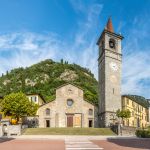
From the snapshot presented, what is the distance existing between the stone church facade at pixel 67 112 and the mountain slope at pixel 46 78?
60.3m

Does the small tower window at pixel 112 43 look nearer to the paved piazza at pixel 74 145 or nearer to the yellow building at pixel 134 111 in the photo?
the yellow building at pixel 134 111

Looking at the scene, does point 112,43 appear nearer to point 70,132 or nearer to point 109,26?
point 109,26

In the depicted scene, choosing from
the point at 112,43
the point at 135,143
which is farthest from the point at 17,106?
the point at 135,143

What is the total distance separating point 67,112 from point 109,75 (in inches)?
517

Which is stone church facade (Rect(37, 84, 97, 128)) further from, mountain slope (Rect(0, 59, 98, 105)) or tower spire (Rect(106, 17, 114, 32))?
mountain slope (Rect(0, 59, 98, 105))

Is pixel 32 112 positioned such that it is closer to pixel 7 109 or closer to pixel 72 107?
pixel 7 109

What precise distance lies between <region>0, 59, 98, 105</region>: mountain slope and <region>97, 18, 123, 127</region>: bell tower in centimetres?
6609

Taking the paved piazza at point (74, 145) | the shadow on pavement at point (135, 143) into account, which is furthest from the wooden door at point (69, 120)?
the paved piazza at point (74, 145)

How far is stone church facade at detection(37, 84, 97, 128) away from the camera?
67812mm

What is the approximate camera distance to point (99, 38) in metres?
69.1

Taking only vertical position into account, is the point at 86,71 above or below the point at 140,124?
above

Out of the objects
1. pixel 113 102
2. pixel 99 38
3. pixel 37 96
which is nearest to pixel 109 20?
pixel 99 38

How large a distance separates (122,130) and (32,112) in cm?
1953

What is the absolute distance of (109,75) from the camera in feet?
209
